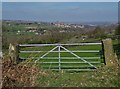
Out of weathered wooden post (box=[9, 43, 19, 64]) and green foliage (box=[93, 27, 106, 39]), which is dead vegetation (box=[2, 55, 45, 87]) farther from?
green foliage (box=[93, 27, 106, 39])

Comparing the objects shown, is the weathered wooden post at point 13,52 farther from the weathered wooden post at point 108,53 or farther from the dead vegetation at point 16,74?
the weathered wooden post at point 108,53

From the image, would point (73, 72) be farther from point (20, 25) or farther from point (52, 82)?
point (20, 25)

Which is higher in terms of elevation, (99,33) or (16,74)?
(16,74)

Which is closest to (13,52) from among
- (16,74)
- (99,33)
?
(16,74)

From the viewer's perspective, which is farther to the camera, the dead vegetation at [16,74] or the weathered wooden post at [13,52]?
the weathered wooden post at [13,52]

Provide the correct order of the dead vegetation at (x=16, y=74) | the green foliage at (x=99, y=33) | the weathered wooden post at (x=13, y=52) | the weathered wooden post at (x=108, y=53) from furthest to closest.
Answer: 1. the green foliage at (x=99, y=33)
2. the weathered wooden post at (x=108, y=53)
3. the weathered wooden post at (x=13, y=52)
4. the dead vegetation at (x=16, y=74)

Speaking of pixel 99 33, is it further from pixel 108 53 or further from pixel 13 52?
pixel 13 52


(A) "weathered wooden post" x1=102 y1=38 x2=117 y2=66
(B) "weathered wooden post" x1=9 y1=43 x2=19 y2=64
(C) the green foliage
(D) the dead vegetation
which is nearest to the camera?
(D) the dead vegetation

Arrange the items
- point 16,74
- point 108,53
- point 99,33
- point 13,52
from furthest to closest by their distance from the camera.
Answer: point 99,33 < point 108,53 < point 13,52 < point 16,74

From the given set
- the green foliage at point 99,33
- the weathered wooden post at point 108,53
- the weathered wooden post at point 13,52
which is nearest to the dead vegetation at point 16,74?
the weathered wooden post at point 13,52

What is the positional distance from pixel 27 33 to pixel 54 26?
3.52 metres

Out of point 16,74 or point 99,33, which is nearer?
point 16,74

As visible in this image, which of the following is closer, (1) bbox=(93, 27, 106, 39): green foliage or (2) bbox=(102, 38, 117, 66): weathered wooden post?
(2) bbox=(102, 38, 117, 66): weathered wooden post

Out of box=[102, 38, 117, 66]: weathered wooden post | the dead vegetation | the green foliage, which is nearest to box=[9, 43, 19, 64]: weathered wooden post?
the dead vegetation
